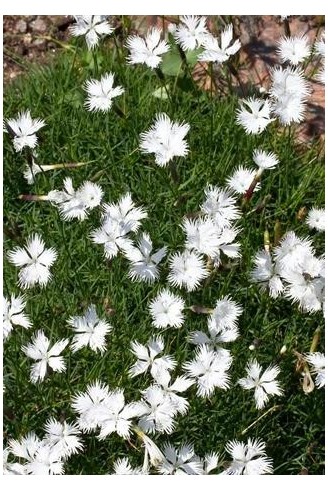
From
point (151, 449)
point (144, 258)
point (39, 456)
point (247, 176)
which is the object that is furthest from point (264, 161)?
point (39, 456)

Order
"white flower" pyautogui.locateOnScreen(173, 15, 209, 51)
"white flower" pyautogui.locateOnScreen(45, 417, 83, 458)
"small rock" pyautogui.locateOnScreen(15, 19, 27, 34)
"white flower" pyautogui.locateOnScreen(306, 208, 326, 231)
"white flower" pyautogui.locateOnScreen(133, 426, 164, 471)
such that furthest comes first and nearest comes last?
"small rock" pyautogui.locateOnScreen(15, 19, 27, 34) < "white flower" pyautogui.locateOnScreen(173, 15, 209, 51) < "white flower" pyautogui.locateOnScreen(306, 208, 326, 231) < "white flower" pyautogui.locateOnScreen(45, 417, 83, 458) < "white flower" pyautogui.locateOnScreen(133, 426, 164, 471)

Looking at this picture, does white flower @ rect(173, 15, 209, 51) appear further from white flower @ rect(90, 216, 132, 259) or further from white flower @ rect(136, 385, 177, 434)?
white flower @ rect(136, 385, 177, 434)

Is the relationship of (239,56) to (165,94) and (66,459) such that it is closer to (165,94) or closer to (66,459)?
(165,94)

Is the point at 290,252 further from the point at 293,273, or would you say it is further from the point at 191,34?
the point at 191,34

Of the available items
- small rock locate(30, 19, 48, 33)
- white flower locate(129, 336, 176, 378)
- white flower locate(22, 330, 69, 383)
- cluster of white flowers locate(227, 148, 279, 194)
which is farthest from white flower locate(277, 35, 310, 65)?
small rock locate(30, 19, 48, 33)

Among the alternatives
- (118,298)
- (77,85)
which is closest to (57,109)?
(77,85)

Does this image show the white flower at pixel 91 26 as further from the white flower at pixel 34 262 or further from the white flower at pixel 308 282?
the white flower at pixel 308 282

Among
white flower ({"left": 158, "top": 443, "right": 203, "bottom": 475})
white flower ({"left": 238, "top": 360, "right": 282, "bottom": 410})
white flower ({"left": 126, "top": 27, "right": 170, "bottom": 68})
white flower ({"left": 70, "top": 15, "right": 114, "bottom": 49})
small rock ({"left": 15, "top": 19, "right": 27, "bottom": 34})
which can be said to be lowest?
white flower ({"left": 158, "top": 443, "right": 203, "bottom": 475})
